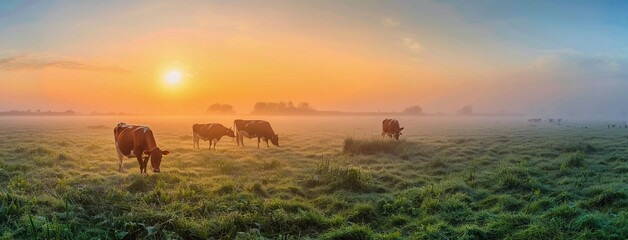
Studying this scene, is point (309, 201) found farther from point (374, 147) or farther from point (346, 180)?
point (374, 147)

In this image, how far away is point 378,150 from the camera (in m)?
20.2

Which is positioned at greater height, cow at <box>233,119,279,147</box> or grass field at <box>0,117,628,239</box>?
cow at <box>233,119,279,147</box>

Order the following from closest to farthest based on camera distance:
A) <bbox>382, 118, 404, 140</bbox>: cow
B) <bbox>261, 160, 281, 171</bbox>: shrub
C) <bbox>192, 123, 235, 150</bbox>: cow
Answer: <bbox>261, 160, 281, 171</bbox>: shrub, <bbox>192, 123, 235, 150</bbox>: cow, <bbox>382, 118, 404, 140</bbox>: cow

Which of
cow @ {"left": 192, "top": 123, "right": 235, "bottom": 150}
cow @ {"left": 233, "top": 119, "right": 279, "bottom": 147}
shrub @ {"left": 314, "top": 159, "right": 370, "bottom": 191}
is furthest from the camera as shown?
cow @ {"left": 233, "top": 119, "right": 279, "bottom": 147}

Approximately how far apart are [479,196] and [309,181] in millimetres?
5055

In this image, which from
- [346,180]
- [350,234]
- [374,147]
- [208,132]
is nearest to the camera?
[350,234]

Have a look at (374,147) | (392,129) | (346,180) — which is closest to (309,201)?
(346,180)

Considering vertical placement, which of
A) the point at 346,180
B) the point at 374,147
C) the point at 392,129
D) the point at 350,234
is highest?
the point at 392,129

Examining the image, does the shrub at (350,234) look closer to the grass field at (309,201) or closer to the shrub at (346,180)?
the grass field at (309,201)

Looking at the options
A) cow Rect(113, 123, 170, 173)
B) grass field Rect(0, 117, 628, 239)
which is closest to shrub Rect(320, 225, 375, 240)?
grass field Rect(0, 117, 628, 239)

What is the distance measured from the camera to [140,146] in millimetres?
14016

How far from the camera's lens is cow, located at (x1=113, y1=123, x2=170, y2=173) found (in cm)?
1312

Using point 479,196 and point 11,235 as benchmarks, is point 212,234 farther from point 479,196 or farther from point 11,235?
point 479,196

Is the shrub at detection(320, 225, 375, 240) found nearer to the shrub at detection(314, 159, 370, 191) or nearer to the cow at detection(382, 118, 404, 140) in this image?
the shrub at detection(314, 159, 370, 191)
